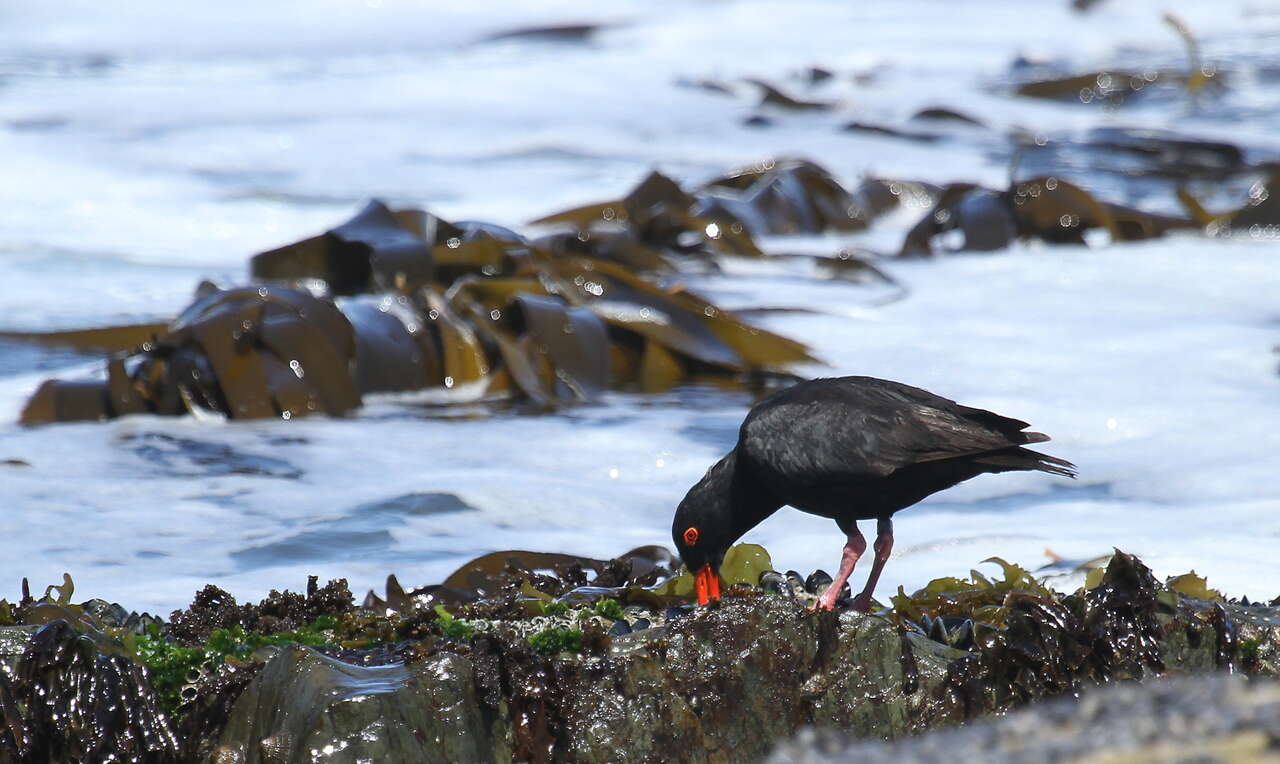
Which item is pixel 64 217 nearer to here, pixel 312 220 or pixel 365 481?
pixel 312 220

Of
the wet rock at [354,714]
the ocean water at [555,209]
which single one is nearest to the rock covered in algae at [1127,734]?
the wet rock at [354,714]

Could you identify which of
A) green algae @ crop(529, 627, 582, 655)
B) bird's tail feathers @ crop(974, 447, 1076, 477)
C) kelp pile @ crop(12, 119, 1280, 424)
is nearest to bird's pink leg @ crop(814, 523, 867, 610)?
bird's tail feathers @ crop(974, 447, 1076, 477)

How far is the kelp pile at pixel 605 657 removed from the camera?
2961 millimetres

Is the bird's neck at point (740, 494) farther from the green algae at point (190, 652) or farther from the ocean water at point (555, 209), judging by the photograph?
the green algae at point (190, 652)

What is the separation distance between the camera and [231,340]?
239 inches

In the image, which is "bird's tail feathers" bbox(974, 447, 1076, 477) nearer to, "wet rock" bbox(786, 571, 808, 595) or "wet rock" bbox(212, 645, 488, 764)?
"wet rock" bbox(786, 571, 808, 595)

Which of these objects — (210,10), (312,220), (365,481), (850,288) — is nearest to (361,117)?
(312,220)

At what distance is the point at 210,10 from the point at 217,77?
258 cm

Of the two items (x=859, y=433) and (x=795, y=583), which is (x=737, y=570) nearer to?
(x=795, y=583)

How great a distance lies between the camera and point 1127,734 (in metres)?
1.46

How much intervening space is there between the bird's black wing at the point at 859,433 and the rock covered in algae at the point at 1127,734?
6.04ft

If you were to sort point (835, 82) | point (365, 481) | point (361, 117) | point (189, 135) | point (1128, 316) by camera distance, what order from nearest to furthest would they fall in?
point (365, 481) < point (1128, 316) < point (189, 135) < point (361, 117) < point (835, 82)

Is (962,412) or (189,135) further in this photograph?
(189,135)

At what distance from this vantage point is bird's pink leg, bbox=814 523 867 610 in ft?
10.9
